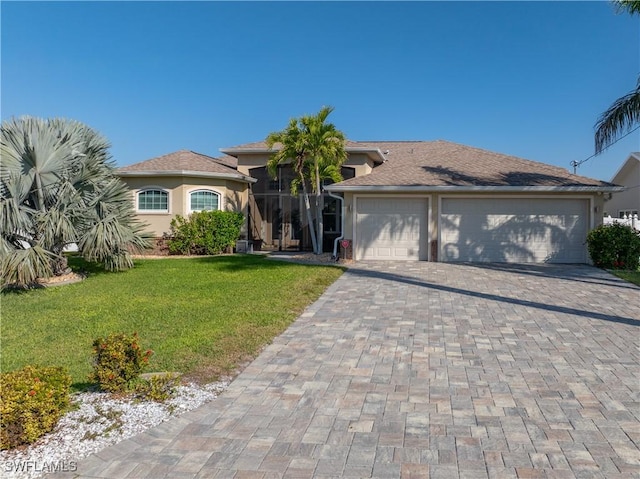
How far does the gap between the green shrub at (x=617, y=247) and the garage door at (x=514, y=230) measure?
1.14m

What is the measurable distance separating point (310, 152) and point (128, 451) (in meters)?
13.4

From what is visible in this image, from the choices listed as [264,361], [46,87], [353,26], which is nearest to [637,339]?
[264,361]

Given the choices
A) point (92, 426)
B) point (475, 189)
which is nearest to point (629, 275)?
point (475, 189)

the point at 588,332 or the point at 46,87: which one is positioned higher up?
the point at 46,87

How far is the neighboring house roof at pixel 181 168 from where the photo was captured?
58.4ft

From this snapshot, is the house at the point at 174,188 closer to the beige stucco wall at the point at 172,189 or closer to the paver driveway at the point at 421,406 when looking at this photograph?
the beige stucco wall at the point at 172,189

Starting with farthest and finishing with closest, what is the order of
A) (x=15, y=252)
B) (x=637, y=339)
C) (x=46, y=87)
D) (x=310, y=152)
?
(x=310, y=152) < (x=46, y=87) < (x=15, y=252) < (x=637, y=339)

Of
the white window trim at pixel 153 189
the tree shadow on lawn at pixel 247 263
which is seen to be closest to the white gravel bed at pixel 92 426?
the tree shadow on lawn at pixel 247 263

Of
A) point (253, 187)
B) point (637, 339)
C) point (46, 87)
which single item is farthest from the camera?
point (253, 187)

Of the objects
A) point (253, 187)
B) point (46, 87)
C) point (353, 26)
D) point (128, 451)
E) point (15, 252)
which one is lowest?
point (128, 451)

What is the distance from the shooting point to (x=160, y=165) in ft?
61.1

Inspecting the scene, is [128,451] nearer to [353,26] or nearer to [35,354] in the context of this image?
[35,354]

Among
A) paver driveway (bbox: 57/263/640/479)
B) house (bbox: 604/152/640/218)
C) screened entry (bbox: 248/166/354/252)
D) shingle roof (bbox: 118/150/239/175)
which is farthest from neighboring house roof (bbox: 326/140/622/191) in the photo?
house (bbox: 604/152/640/218)

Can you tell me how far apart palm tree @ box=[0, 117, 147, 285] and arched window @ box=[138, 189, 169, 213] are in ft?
18.1
